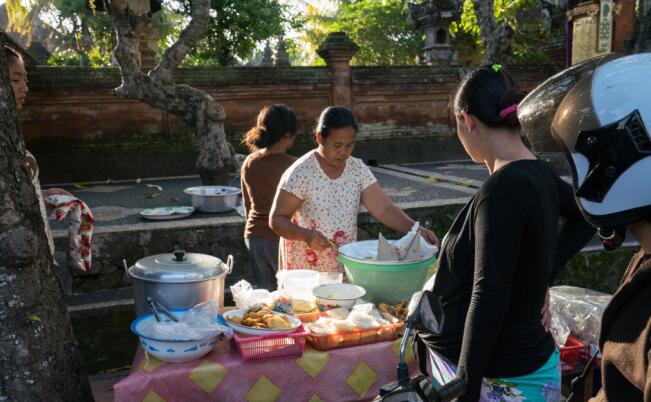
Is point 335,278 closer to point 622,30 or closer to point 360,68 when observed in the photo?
point 360,68

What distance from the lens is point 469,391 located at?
1633 millimetres

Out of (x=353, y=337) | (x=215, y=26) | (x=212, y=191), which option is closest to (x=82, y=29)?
(x=215, y=26)

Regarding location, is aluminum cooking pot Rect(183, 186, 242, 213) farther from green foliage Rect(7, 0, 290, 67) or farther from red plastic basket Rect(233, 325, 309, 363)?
green foliage Rect(7, 0, 290, 67)

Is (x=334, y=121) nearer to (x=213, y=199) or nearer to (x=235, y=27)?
(x=213, y=199)

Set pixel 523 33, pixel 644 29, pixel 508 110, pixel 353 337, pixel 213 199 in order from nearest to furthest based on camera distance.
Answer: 1. pixel 508 110
2. pixel 353 337
3. pixel 213 199
4. pixel 644 29
5. pixel 523 33

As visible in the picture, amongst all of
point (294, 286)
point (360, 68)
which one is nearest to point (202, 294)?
point (294, 286)

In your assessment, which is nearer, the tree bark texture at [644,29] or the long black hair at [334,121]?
the long black hair at [334,121]

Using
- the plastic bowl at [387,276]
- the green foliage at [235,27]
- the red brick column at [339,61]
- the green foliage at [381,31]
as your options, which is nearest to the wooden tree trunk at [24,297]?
the plastic bowl at [387,276]

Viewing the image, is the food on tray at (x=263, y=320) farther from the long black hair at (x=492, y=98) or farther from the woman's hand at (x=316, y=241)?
the long black hair at (x=492, y=98)

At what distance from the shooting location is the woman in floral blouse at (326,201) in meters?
2.95

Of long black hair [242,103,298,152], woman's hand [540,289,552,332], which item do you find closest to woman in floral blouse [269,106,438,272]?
long black hair [242,103,298,152]

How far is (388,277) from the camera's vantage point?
2.71m

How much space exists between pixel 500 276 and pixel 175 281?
139 centimetres

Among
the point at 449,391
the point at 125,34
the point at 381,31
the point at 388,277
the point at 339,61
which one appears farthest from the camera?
the point at 381,31
